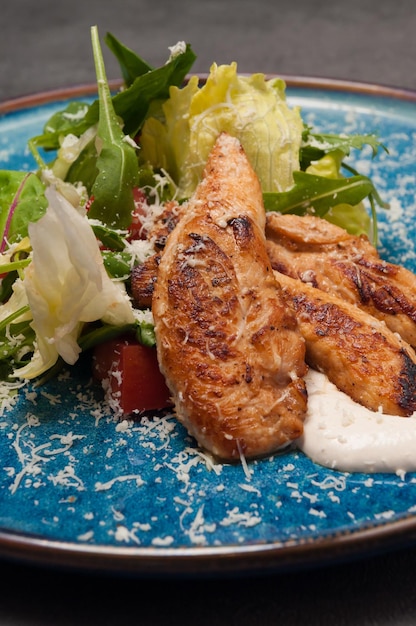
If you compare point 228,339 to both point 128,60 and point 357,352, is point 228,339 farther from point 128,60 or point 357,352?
point 128,60

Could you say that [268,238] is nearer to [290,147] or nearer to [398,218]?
[290,147]

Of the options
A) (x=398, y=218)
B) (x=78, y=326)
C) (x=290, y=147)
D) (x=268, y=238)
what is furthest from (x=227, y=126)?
(x=78, y=326)

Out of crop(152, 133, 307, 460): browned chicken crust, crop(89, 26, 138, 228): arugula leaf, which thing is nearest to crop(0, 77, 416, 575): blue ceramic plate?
crop(152, 133, 307, 460): browned chicken crust

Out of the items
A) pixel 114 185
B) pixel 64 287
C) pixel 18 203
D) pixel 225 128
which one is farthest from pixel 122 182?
pixel 64 287

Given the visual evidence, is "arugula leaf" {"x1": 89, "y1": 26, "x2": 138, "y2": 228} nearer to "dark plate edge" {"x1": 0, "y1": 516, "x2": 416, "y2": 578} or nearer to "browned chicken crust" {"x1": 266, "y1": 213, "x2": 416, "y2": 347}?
"browned chicken crust" {"x1": 266, "y1": 213, "x2": 416, "y2": 347}

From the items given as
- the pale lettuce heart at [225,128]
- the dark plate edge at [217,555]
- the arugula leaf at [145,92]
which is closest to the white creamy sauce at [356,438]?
the dark plate edge at [217,555]

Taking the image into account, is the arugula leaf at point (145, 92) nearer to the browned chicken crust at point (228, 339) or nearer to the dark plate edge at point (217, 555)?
the browned chicken crust at point (228, 339)
